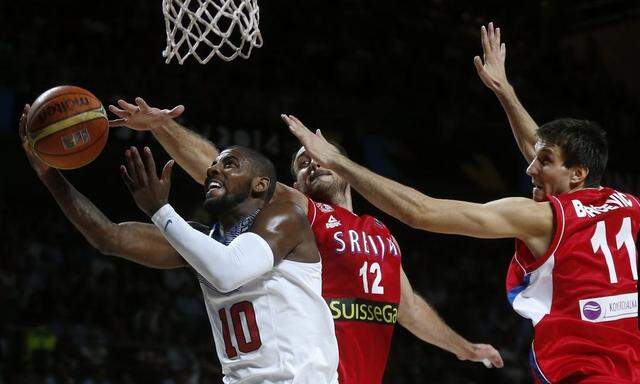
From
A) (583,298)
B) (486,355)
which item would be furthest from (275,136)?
(583,298)

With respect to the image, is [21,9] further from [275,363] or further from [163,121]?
[275,363]

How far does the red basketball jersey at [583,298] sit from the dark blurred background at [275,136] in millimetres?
5659

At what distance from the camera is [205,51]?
1081cm

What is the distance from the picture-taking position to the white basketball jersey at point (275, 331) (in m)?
3.35

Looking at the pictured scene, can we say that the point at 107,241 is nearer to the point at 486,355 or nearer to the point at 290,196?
the point at 290,196

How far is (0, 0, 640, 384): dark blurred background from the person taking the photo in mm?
9258

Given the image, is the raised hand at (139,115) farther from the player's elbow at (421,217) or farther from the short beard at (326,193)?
the player's elbow at (421,217)

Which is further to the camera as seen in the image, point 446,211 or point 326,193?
point 326,193

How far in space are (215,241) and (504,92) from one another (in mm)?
1944

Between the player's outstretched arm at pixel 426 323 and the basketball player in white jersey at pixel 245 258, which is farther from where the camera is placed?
the player's outstretched arm at pixel 426 323

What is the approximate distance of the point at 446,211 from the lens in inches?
140

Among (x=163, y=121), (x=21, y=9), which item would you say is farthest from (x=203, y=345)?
(x=163, y=121)

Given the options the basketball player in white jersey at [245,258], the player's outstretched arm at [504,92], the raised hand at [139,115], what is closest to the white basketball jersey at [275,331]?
the basketball player in white jersey at [245,258]

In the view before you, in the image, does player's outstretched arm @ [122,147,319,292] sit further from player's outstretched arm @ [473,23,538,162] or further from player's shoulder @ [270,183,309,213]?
player's outstretched arm @ [473,23,538,162]
